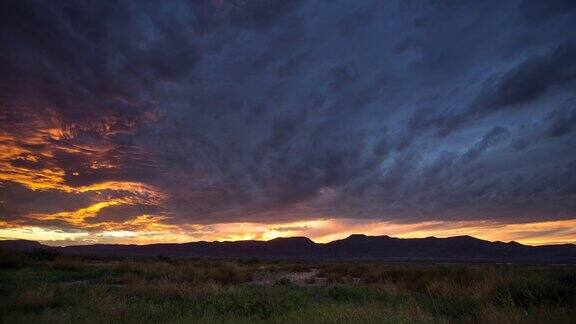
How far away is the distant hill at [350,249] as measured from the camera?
122744 mm

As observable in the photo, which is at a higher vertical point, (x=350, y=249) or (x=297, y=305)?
(x=350, y=249)

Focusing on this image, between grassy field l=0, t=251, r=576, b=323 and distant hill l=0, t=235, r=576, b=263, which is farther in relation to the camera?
distant hill l=0, t=235, r=576, b=263

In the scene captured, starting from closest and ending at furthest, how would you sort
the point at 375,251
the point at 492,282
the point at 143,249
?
the point at 492,282 → the point at 375,251 → the point at 143,249

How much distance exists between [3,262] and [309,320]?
27.2 metres

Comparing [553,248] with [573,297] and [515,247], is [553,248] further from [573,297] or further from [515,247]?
[573,297]

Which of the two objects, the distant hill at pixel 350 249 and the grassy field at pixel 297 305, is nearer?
the grassy field at pixel 297 305

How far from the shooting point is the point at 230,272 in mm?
23844

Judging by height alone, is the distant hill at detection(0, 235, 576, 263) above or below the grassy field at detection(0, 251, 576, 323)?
above

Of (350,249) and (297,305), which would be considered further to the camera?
(350,249)

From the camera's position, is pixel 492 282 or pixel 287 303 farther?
pixel 492 282

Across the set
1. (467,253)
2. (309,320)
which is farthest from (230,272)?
(467,253)

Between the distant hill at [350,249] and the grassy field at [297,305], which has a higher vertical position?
the distant hill at [350,249]

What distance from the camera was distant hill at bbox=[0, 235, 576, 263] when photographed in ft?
403

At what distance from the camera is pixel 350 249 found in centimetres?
14925
